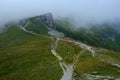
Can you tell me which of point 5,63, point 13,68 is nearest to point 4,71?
point 13,68

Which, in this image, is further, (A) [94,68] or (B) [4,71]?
(B) [4,71]

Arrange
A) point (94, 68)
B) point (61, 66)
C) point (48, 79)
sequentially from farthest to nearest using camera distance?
point (61, 66) → point (94, 68) → point (48, 79)

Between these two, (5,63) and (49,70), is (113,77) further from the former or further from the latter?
(5,63)

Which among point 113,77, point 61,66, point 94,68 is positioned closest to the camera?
point 113,77

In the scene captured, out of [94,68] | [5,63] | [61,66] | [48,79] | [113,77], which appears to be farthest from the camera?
[5,63]

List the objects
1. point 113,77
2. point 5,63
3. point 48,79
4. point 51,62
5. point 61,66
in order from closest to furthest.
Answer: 1. point 113,77
2. point 48,79
3. point 61,66
4. point 51,62
5. point 5,63

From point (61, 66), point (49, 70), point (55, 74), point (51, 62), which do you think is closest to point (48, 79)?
point (55, 74)

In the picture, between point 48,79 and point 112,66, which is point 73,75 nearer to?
point 48,79

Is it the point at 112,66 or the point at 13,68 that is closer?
the point at 112,66

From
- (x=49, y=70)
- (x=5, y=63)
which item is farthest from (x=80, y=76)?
(x=5, y=63)
